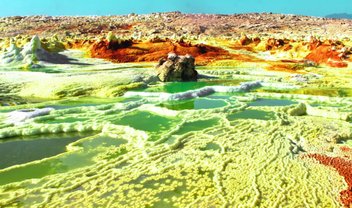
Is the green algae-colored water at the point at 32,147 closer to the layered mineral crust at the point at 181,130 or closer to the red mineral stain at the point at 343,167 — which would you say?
the layered mineral crust at the point at 181,130

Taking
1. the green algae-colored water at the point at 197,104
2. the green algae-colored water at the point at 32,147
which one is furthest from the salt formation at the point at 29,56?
the green algae-colored water at the point at 32,147

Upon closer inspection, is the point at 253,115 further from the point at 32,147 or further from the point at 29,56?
the point at 29,56

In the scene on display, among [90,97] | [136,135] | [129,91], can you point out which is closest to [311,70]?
[129,91]

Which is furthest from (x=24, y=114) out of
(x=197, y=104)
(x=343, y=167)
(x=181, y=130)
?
(x=343, y=167)

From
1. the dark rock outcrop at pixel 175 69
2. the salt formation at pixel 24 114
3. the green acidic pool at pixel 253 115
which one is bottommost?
the green acidic pool at pixel 253 115

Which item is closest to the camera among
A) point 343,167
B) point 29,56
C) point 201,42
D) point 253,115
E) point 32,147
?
point 343,167
